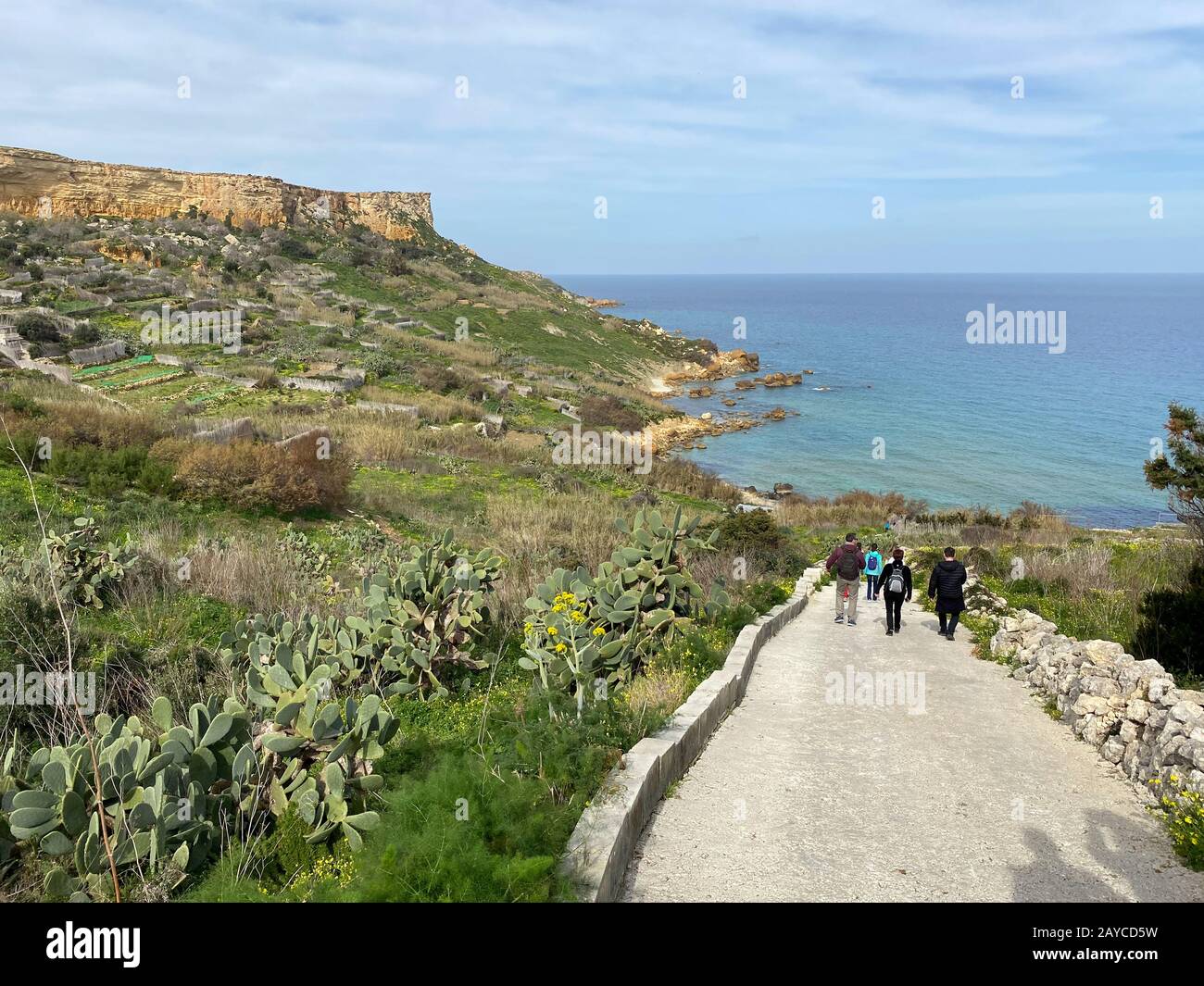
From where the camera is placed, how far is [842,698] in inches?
361

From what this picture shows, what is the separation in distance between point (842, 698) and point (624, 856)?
4763 mm

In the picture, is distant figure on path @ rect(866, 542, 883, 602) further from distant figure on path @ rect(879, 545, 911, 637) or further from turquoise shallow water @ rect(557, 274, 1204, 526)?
turquoise shallow water @ rect(557, 274, 1204, 526)

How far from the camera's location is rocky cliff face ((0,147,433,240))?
61.0 meters

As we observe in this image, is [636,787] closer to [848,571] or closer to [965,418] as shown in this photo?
[848,571]

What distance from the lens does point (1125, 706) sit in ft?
24.3

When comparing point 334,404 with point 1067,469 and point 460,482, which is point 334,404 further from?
point 1067,469

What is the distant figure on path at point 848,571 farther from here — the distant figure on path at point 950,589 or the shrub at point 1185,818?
the shrub at point 1185,818

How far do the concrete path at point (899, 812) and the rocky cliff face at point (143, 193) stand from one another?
69136 millimetres

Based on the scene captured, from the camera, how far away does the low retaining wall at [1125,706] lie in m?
6.29

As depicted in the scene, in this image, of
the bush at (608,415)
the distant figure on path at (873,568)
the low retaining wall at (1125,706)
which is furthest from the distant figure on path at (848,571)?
the bush at (608,415)

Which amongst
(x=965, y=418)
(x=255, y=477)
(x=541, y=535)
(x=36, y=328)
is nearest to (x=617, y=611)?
(x=541, y=535)

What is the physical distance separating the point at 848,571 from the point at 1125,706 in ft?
20.8

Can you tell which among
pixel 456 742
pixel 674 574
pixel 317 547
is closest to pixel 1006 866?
pixel 456 742

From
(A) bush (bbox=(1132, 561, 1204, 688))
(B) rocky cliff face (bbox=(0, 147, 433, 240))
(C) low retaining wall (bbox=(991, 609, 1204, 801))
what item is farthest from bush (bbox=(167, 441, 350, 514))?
(B) rocky cliff face (bbox=(0, 147, 433, 240))
